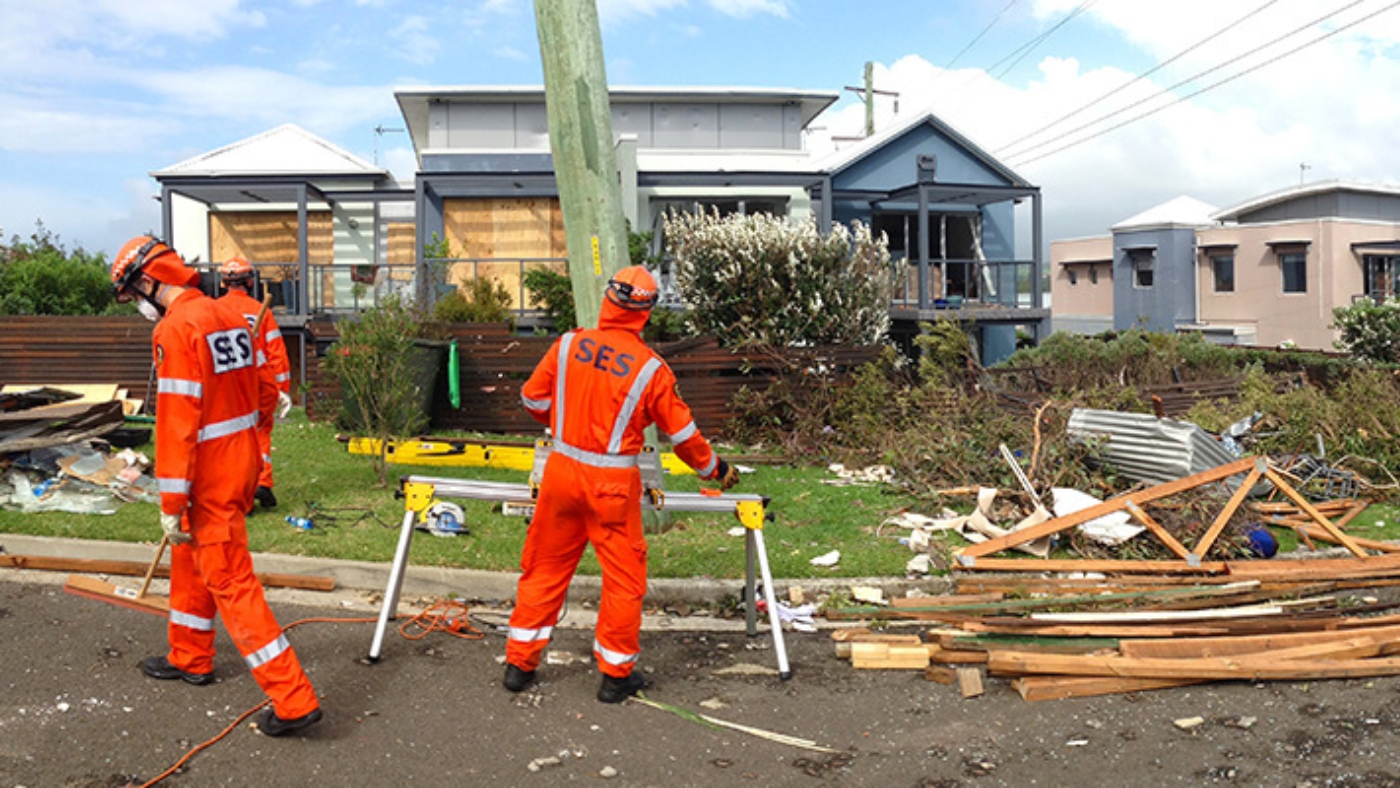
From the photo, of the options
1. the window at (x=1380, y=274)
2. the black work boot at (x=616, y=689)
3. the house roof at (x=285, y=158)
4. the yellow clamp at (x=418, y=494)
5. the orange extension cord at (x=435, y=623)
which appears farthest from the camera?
the window at (x=1380, y=274)

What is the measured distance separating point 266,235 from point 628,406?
20423 mm

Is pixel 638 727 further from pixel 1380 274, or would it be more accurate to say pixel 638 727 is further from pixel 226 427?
pixel 1380 274

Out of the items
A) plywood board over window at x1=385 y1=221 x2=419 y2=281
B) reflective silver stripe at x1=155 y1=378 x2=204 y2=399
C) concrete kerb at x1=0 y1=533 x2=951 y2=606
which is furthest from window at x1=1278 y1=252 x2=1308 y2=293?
reflective silver stripe at x1=155 y1=378 x2=204 y2=399

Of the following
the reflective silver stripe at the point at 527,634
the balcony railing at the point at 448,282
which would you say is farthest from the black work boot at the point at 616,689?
the balcony railing at the point at 448,282

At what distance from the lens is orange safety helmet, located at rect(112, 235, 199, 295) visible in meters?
4.73

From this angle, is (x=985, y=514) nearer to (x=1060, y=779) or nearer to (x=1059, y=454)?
(x=1059, y=454)

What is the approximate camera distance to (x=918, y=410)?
11.0 meters

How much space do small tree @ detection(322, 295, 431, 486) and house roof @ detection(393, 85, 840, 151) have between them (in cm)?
1404

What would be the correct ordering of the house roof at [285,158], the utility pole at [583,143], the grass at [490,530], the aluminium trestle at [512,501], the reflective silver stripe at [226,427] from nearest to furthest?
the reflective silver stripe at [226,427]
the aluminium trestle at [512,501]
the grass at [490,530]
the utility pole at [583,143]
the house roof at [285,158]

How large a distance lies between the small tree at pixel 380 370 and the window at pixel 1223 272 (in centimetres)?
3111

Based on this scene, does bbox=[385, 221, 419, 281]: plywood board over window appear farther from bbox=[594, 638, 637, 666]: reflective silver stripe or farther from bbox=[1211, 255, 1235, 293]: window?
bbox=[1211, 255, 1235, 293]: window

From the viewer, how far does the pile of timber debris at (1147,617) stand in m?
5.10

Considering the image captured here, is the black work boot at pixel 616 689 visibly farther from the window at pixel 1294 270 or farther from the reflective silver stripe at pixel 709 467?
the window at pixel 1294 270

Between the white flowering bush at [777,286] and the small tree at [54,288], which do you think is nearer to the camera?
the white flowering bush at [777,286]
